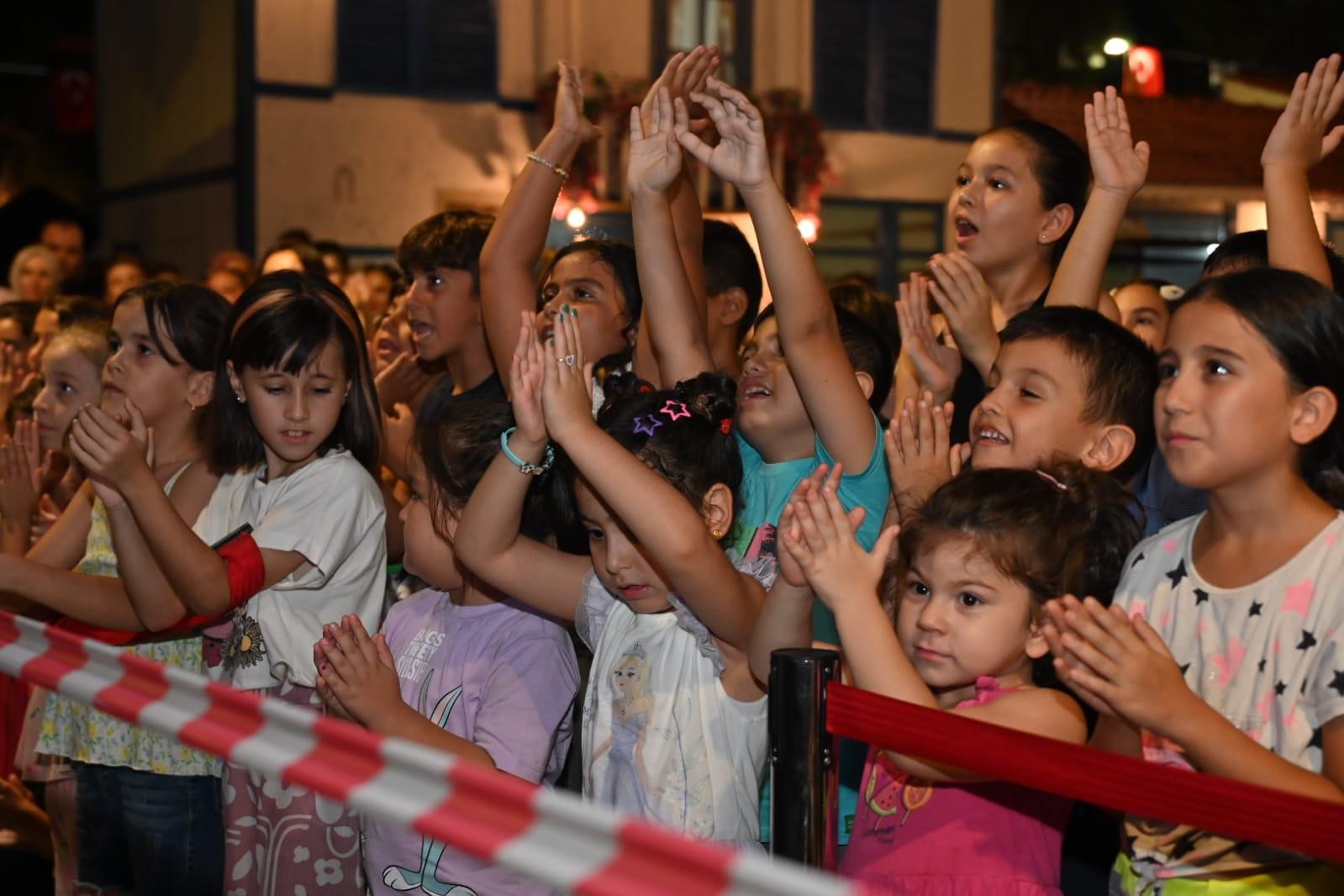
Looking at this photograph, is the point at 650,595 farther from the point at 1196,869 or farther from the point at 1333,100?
the point at 1333,100

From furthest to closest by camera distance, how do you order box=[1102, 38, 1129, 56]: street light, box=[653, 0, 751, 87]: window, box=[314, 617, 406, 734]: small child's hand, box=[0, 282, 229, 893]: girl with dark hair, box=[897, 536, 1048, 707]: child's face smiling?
box=[1102, 38, 1129, 56]: street light, box=[653, 0, 751, 87]: window, box=[0, 282, 229, 893]: girl with dark hair, box=[314, 617, 406, 734]: small child's hand, box=[897, 536, 1048, 707]: child's face smiling

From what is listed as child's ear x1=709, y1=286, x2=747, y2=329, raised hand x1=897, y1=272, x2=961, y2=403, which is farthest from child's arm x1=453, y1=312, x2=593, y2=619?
child's ear x1=709, y1=286, x2=747, y2=329

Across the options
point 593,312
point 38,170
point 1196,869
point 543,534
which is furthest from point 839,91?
point 1196,869

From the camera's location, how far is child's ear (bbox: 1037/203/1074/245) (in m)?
3.53

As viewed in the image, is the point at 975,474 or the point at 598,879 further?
the point at 975,474

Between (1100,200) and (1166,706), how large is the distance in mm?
1596

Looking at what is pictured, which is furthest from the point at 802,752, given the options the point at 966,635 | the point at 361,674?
the point at 361,674

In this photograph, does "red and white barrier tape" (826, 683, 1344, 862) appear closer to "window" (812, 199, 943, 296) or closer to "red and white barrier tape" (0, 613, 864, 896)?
"red and white barrier tape" (0, 613, 864, 896)

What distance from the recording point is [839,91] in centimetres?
1332

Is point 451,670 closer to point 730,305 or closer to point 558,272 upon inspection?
point 558,272

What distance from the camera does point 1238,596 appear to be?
6.64 ft

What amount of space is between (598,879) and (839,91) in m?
12.6

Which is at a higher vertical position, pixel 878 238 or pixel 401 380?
pixel 878 238

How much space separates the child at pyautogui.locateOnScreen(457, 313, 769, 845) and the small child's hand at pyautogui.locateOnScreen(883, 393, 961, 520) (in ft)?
0.98
